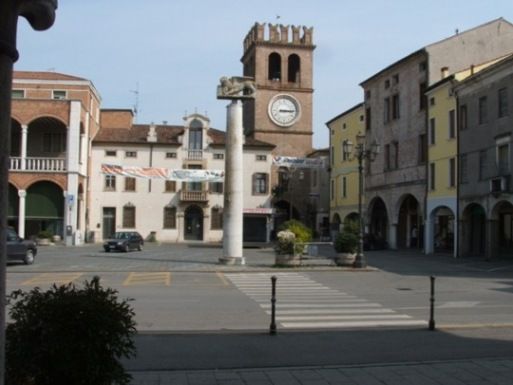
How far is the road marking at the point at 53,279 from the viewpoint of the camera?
2149 centimetres

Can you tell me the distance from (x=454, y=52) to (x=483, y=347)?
39.1 meters

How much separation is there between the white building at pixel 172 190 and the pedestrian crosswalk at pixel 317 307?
137ft

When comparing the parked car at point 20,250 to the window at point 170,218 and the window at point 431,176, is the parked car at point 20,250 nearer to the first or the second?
the window at point 431,176

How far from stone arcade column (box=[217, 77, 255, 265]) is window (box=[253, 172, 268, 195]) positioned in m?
34.1

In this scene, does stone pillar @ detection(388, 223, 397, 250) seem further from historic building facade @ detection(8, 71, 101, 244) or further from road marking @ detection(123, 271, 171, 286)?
road marking @ detection(123, 271, 171, 286)

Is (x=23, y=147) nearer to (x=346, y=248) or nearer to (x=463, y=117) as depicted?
(x=346, y=248)

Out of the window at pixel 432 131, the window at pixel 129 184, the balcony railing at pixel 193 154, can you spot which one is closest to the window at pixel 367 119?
the window at pixel 432 131

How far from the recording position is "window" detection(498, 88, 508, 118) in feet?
116

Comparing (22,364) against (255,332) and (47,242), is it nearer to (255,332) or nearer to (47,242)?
(255,332)

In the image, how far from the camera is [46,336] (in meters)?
5.21

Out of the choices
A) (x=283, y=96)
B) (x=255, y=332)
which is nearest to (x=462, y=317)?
(x=255, y=332)

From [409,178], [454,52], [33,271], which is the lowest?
[33,271]

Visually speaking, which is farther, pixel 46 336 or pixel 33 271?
pixel 33 271

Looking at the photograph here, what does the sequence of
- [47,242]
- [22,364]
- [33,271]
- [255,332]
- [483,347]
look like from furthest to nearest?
[47,242] < [33,271] < [255,332] < [483,347] < [22,364]
